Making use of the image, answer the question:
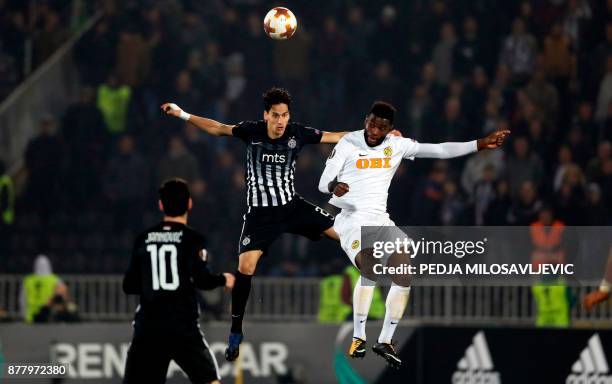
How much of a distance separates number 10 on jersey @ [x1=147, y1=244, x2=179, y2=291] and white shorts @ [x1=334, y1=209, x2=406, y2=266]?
1.65 meters

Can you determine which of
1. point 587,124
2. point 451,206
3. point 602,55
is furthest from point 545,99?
point 451,206

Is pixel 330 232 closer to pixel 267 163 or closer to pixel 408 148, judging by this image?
pixel 267 163

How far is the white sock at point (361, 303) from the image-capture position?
14.0 meters

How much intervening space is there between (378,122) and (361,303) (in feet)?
5.85

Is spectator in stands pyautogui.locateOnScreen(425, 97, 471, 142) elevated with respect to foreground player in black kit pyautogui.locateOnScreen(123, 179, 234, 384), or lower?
elevated

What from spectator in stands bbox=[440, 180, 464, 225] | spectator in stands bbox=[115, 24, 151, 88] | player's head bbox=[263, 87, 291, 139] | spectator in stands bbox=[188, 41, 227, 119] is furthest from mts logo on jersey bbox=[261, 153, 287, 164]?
spectator in stands bbox=[115, 24, 151, 88]

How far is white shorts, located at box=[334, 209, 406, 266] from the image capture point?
13.8 metres

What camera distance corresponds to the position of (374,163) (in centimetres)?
1372

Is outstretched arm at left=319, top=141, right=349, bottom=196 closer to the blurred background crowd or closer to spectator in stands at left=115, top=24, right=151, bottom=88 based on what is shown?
the blurred background crowd

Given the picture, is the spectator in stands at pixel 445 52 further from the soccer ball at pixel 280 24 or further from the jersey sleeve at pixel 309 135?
the jersey sleeve at pixel 309 135

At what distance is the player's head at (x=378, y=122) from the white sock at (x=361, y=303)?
128cm

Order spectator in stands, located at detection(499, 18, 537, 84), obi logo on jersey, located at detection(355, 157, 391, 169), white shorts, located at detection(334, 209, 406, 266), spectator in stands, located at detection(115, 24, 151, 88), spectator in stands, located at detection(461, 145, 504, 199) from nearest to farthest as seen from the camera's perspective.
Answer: obi logo on jersey, located at detection(355, 157, 391, 169) → white shorts, located at detection(334, 209, 406, 266) → spectator in stands, located at detection(461, 145, 504, 199) → spectator in stands, located at detection(499, 18, 537, 84) → spectator in stands, located at detection(115, 24, 151, 88)

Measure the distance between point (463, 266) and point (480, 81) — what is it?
25.9 ft

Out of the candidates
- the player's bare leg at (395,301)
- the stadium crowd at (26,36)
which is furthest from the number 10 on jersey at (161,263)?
the stadium crowd at (26,36)
